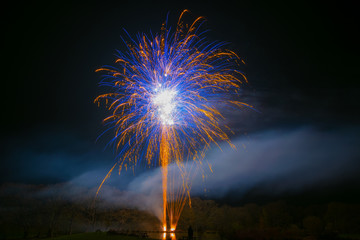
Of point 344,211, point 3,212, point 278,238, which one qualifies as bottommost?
point 278,238

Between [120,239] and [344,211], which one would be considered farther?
[344,211]

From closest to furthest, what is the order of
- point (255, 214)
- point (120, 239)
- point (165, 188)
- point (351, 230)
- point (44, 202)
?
point (165, 188)
point (120, 239)
point (351, 230)
point (255, 214)
point (44, 202)

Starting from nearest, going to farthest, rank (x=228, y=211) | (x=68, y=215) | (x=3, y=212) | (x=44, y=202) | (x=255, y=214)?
(x=255, y=214)
(x=228, y=211)
(x=3, y=212)
(x=44, y=202)
(x=68, y=215)

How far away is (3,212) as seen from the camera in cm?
14875

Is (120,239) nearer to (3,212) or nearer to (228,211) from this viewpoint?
(228,211)

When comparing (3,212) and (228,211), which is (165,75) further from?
(3,212)

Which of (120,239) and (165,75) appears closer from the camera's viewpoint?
(165,75)

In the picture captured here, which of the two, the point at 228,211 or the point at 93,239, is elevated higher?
the point at 228,211

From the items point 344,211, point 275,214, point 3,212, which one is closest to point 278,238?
point 344,211

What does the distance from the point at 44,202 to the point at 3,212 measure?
116 ft

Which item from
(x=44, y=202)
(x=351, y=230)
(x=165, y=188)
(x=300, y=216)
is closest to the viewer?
(x=165, y=188)

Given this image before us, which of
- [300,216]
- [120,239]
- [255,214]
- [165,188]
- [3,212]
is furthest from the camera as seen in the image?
[3,212]

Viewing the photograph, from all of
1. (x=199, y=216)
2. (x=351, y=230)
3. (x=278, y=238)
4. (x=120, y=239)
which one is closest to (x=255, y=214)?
(x=199, y=216)

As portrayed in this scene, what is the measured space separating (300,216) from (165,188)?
3375 inches
